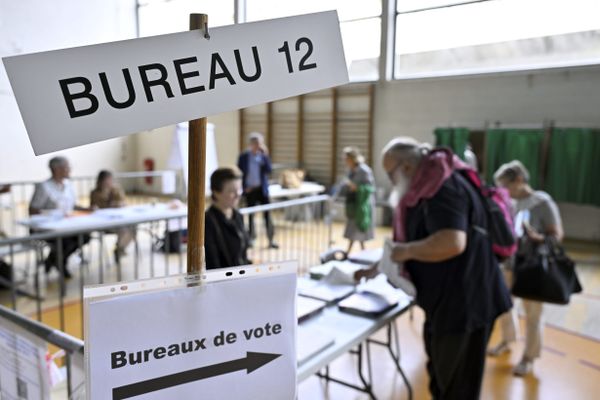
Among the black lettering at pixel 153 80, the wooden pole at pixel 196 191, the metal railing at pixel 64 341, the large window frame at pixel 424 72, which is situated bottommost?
the metal railing at pixel 64 341

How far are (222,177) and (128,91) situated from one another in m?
1.77

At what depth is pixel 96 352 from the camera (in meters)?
0.60

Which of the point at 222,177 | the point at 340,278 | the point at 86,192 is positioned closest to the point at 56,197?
the point at 222,177

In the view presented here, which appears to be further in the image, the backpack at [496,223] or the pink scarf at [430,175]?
the backpack at [496,223]

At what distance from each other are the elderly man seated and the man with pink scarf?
3793mm

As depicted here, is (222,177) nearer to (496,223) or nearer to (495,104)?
(496,223)

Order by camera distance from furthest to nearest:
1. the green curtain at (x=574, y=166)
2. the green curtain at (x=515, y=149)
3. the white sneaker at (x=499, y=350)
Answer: the green curtain at (x=515, y=149) → the green curtain at (x=574, y=166) → the white sneaker at (x=499, y=350)

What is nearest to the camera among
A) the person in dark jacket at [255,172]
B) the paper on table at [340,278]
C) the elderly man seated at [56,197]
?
the paper on table at [340,278]

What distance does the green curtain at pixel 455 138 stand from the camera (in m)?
7.67

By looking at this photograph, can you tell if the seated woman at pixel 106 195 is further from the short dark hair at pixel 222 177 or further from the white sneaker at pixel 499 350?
the white sneaker at pixel 499 350

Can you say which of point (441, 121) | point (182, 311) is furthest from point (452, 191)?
point (441, 121)

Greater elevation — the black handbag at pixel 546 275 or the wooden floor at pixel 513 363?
the black handbag at pixel 546 275

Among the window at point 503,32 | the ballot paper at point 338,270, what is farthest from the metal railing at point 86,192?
the ballot paper at point 338,270

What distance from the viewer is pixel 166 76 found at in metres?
0.61
